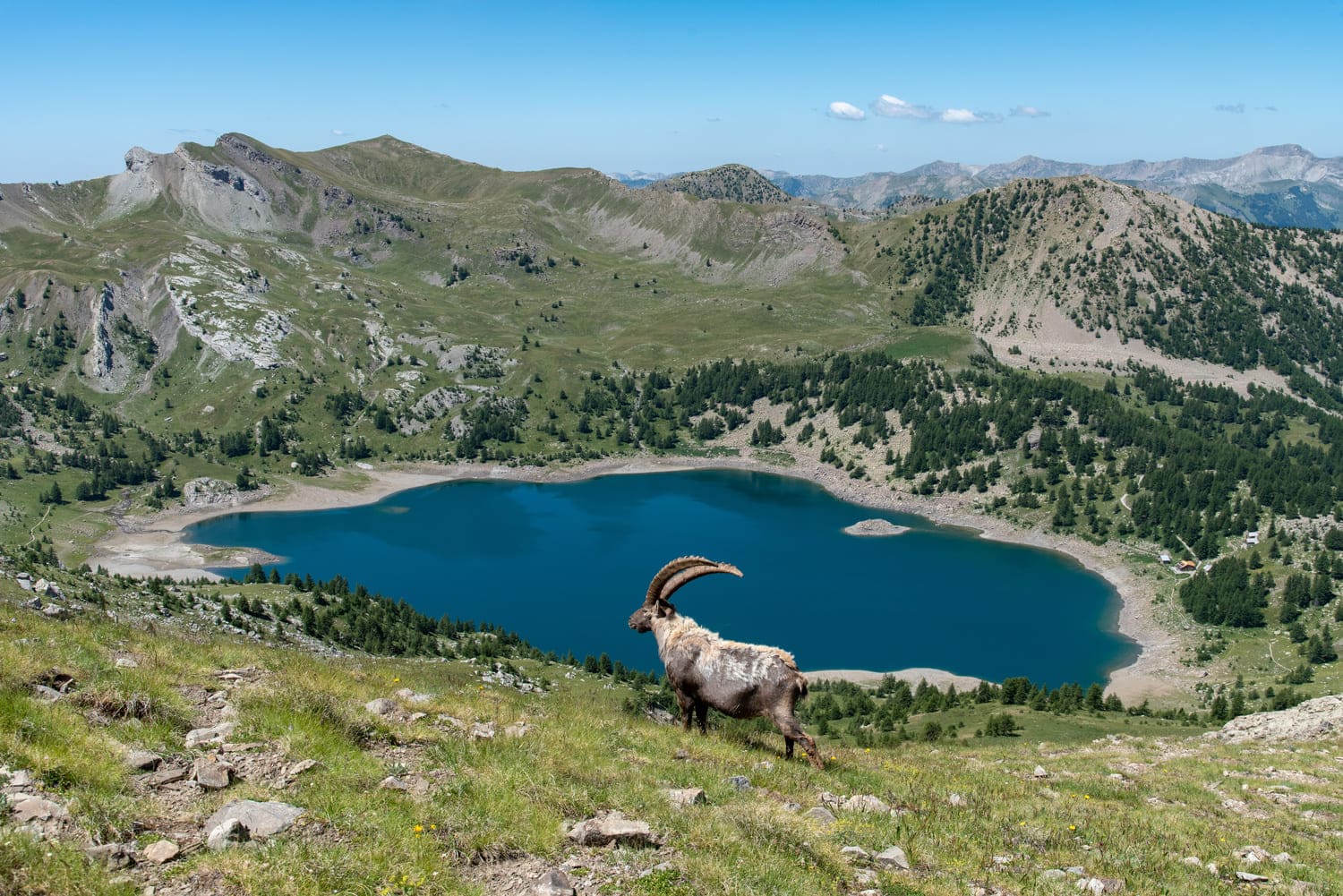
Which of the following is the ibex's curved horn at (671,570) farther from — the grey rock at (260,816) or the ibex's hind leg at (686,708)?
the grey rock at (260,816)

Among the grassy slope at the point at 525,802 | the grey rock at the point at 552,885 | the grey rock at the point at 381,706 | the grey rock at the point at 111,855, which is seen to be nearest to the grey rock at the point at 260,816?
the grassy slope at the point at 525,802

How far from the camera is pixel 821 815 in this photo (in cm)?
1401

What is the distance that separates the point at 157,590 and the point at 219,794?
74650 millimetres

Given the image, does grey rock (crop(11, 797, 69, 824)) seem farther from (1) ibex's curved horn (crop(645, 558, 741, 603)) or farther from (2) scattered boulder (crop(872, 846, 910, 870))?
(1) ibex's curved horn (crop(645, 558, 741, 603))

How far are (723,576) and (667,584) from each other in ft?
338

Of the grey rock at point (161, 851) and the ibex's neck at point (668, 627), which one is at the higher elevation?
the grey rock at point (161, 851)

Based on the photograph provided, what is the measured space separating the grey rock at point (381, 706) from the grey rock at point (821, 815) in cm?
820

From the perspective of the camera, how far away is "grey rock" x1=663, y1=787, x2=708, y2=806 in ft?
43.8

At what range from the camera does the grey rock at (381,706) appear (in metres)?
15.9

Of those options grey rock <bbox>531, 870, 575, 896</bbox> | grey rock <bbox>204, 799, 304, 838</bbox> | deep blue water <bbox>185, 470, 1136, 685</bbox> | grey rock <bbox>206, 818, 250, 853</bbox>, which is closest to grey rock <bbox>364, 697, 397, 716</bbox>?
grey rock <bbox>204, 799, 304, 838</bbox>

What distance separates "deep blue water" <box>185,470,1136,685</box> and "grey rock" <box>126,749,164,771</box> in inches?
3339

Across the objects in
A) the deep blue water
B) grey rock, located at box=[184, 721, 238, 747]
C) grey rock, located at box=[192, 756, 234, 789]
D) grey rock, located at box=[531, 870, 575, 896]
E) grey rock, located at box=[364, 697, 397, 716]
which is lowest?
the deep blue water

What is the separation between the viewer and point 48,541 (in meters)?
137

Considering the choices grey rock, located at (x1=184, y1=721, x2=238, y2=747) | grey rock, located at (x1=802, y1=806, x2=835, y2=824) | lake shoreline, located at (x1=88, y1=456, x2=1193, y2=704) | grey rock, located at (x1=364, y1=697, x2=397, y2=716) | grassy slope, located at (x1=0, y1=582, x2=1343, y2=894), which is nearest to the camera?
grassy slope, located at (x1=0, y1=582, x2=1343, y2=894)
